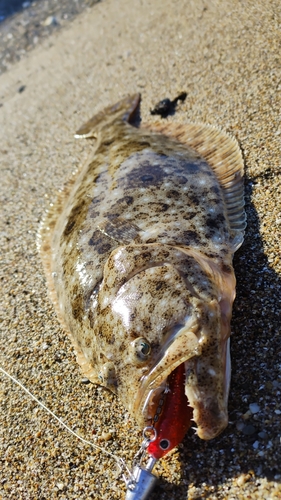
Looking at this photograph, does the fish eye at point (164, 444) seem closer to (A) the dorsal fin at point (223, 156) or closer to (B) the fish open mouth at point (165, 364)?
(B) the fish open mouth at point (165, 364)

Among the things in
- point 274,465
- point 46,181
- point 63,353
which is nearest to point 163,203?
point 63,353

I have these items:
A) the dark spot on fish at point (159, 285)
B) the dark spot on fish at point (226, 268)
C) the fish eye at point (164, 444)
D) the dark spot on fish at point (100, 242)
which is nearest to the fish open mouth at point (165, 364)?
the fish eye at point (164, 444)

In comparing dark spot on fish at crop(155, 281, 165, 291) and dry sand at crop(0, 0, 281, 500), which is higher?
dark spot on fish at crop(155, 281, 165, 291)

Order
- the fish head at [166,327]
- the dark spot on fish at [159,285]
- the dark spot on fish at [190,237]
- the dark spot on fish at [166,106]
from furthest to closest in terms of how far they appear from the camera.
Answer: the dark spot on fish at [166,106], the dark spot on fish at [190,237], the dark spot on fish at [159,285], the fish head at [166,327]

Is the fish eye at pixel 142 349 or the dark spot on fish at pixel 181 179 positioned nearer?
the fish eye at pixel 142 349

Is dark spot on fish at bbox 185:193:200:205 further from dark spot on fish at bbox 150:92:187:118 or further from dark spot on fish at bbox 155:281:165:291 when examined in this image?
dark spot on fish at bbox 150:92:187:118

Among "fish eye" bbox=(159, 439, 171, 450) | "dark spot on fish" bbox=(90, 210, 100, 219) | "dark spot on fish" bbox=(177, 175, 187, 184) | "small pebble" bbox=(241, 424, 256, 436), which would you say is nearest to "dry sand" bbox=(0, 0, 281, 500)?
"small pebble" bbox=(241, 424, 256, 436)

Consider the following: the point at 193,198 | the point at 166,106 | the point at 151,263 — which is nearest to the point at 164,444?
the point at 151,263
